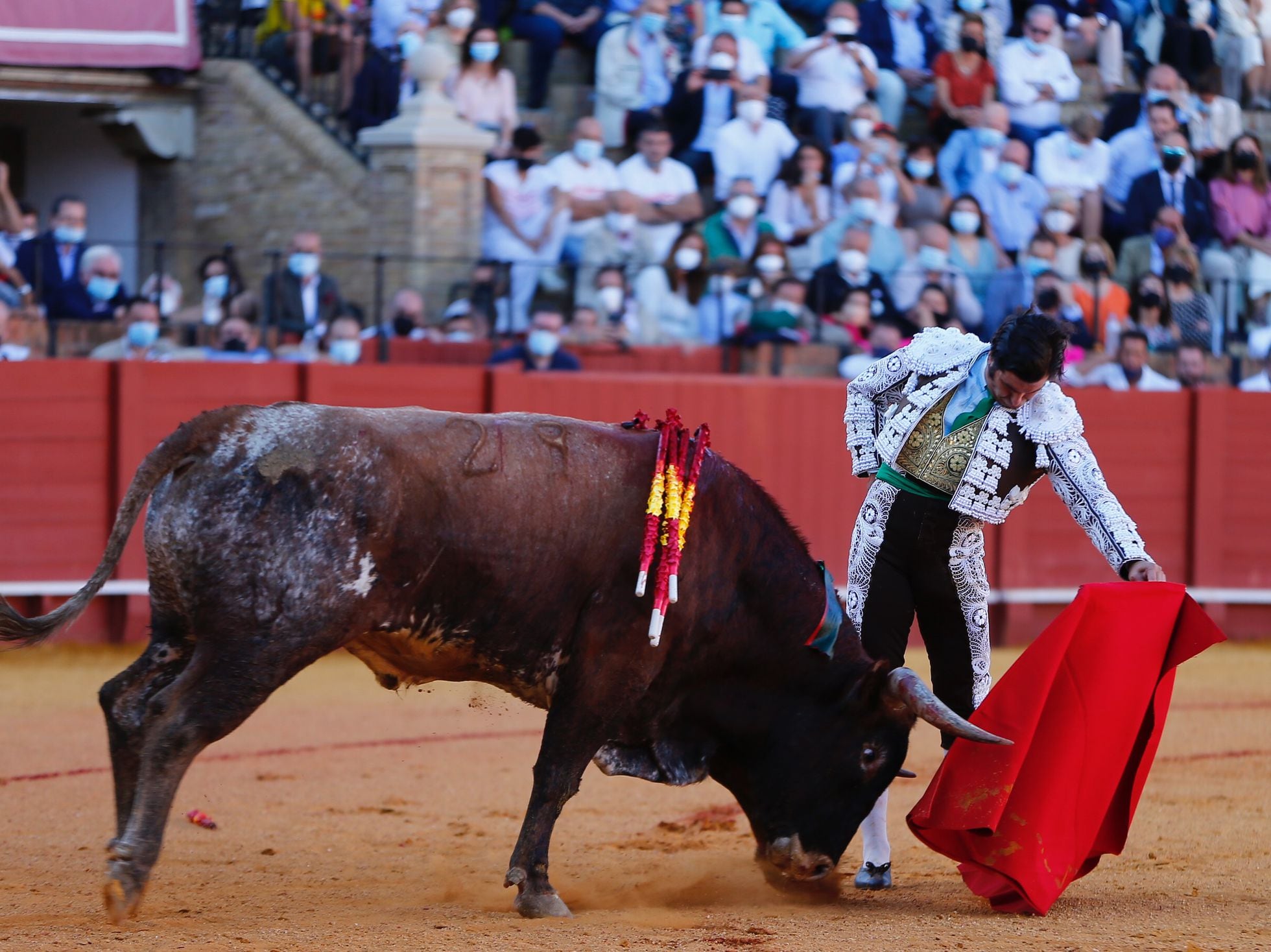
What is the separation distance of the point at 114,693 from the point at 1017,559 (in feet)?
20.6

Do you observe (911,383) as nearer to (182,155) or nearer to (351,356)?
(351,356)

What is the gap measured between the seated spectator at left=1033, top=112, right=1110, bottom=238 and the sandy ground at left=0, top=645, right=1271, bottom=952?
13.1 feet

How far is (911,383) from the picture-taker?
4496 millimetres

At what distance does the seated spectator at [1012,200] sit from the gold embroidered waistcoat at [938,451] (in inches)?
251

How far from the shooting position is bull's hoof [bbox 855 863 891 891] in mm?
4582

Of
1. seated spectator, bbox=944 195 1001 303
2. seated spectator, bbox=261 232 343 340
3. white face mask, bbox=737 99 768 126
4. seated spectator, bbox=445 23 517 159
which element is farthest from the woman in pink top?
seated spectator, bbox=261 232 343 340

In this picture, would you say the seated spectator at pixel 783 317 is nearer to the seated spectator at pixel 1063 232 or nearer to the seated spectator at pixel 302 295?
the seated spectator at pixel 1063 232

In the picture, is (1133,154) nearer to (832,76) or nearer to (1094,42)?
(1094,42)

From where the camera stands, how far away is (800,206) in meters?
10.1

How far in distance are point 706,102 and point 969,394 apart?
245 inches

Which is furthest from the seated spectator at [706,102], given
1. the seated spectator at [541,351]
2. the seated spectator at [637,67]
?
the seated spectator at [541,351]

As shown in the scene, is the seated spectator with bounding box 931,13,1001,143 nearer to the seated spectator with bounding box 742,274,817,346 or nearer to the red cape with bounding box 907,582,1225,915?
the seated spectator with bounding box 742,274,817,346

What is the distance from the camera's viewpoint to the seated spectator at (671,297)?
9.53m

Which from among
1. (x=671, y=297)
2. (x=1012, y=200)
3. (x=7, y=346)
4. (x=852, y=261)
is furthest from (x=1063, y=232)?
(x=7, y=346)
